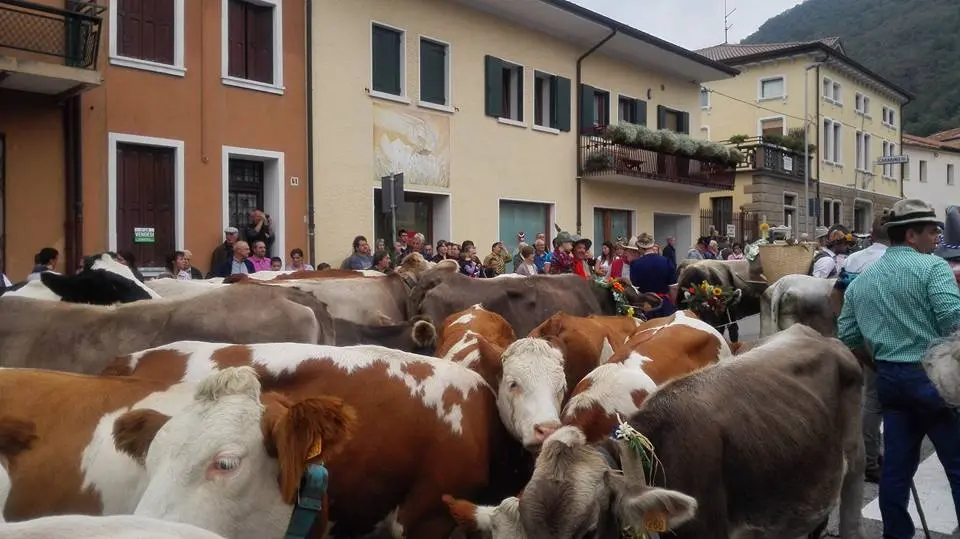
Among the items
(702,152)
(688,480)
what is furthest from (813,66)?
(688,480)

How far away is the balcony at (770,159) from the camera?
3203cm

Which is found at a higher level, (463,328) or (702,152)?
(702,152)

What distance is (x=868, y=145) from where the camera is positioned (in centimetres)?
4369

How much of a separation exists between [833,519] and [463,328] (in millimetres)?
2973

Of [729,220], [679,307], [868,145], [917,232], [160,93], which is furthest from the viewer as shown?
[868,145]

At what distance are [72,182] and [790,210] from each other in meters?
29.7

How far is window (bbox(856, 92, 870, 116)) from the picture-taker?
140 feet

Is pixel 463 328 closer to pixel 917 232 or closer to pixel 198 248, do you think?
pixel 917 232

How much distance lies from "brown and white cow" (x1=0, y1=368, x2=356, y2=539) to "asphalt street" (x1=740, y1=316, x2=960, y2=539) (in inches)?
155

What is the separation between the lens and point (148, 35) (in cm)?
1315

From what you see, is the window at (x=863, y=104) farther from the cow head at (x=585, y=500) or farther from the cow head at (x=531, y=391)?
the cow head at (x=585, y=500)

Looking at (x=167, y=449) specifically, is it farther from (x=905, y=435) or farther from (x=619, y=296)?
(x=619, y=296)

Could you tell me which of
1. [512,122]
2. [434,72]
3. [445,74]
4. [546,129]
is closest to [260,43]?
[434,72]

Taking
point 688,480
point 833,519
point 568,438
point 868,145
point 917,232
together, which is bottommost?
point 833,519
